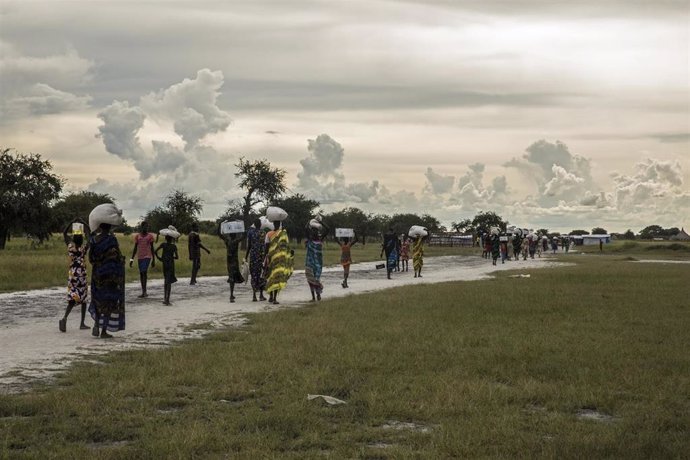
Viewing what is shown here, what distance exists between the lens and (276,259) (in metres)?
19.9

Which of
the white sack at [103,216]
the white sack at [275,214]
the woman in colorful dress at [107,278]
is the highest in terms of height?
the white sack at [275,214]

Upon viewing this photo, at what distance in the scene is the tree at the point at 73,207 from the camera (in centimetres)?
6462

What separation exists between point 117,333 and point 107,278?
4.08 feet

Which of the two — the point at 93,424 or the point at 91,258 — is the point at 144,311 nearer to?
the point at 91,258

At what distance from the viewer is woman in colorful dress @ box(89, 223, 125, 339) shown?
13334 millimetres

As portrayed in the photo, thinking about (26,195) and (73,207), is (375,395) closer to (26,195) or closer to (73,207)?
(26,195)

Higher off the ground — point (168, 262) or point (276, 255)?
point (276, 255)

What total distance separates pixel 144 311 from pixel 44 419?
424 inches

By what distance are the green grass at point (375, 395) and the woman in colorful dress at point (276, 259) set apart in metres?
4.48

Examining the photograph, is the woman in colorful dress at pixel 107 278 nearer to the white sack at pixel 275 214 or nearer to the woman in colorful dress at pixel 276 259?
the white sack at pixel 275 214

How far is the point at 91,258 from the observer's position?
1336cm

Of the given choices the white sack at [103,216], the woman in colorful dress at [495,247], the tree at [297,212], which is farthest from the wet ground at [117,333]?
the tree at [297,212]

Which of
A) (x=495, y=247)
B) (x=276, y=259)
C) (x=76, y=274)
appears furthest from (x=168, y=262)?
(x=495, y=247)

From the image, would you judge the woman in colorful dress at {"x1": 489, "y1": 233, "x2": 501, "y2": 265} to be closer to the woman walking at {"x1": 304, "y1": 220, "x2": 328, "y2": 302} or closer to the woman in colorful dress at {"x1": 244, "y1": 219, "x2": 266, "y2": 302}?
the woman walking at {"x1": 304, "y1": 220, "x2": 328, "y2": 302}
